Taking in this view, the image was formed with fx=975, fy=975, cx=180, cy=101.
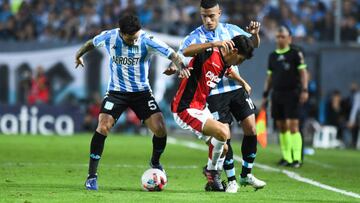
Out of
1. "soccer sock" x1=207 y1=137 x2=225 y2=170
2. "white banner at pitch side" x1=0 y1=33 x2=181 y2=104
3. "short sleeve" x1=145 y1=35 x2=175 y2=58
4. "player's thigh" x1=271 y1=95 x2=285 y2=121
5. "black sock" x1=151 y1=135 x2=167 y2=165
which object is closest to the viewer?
"soccer sock" x1=207 y1=137 x2=225 y2=170

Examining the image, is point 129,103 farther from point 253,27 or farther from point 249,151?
point 253,27

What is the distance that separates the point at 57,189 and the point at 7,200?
1493 millimetres

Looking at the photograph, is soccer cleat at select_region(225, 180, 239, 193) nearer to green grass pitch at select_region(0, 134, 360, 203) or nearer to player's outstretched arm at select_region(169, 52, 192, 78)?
green grass pitch at select_region(0, 134, 360, 203)

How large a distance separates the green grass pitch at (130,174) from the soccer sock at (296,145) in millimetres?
253

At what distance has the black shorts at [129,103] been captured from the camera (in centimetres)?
1227

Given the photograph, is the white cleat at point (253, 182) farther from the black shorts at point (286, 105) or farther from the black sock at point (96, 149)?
the black shorts at point (286, 105)

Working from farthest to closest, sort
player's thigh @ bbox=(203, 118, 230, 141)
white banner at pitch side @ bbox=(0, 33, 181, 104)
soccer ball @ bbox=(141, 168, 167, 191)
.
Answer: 1. white banner at pitch side @ bbox=(0, 33, 181, 104)
2. soccer ball @ bbox=(141, 168, 167, 191)
3. player's thigh @ bbox=(203, 118, 230, 141)

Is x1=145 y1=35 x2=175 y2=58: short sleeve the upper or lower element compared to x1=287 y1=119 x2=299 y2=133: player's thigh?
upper

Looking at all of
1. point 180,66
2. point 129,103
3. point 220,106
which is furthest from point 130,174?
point 180,66

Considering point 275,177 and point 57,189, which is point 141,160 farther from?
point 57,189

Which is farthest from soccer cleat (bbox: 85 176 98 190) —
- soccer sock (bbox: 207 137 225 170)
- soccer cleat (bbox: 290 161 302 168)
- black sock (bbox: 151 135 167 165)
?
soccer cleat (bbox: 290 161 302 168)

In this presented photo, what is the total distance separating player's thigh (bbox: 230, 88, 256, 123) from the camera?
12227 mm

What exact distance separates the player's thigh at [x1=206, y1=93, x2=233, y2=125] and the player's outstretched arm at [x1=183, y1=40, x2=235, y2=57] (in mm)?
1191

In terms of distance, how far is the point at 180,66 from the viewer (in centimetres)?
1135
